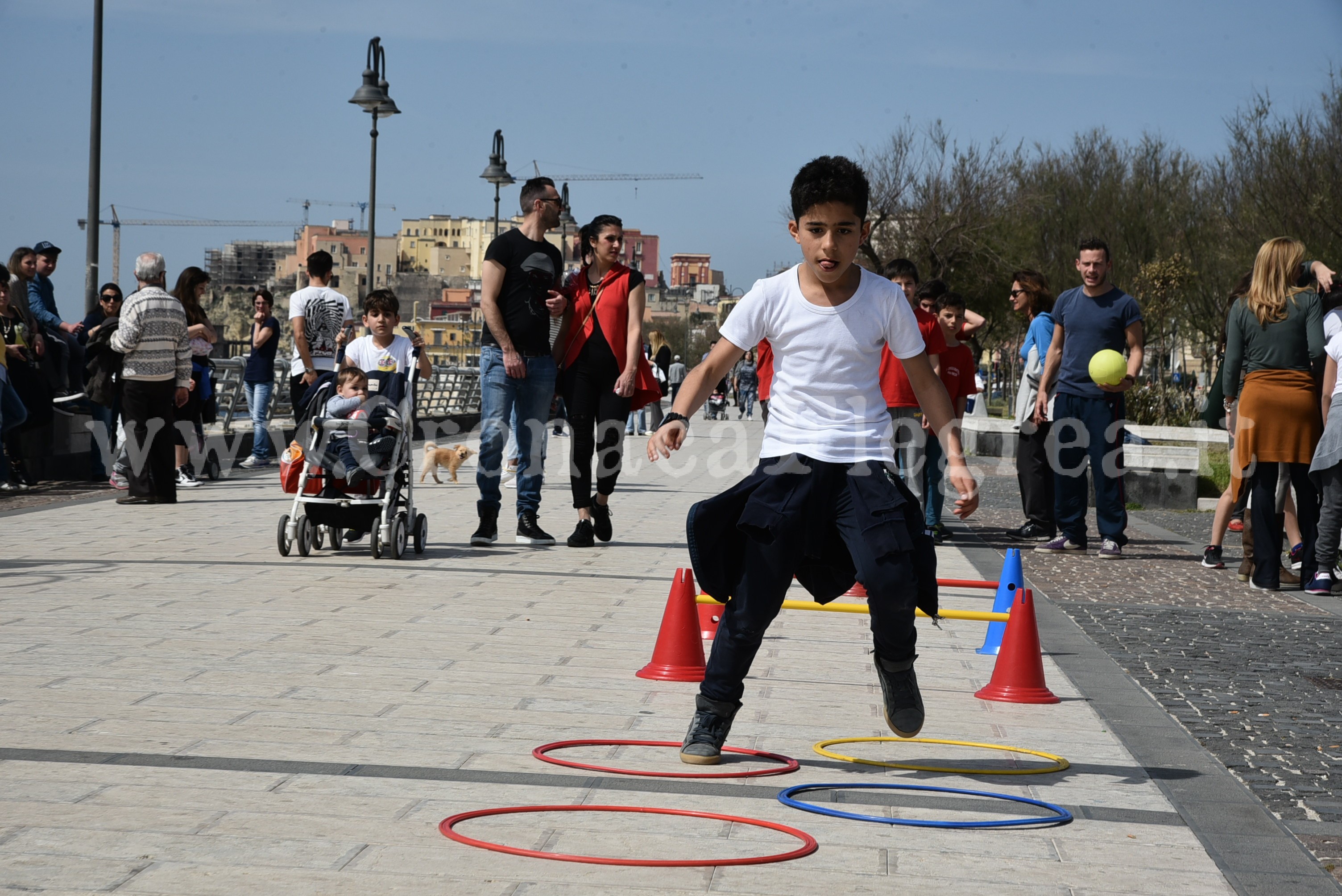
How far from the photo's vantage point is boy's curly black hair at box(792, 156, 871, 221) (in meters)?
4.42

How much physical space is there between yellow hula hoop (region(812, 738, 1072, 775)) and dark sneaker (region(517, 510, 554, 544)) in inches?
217

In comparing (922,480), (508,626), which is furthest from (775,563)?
(922,480)

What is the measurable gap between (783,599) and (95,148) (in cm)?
1402

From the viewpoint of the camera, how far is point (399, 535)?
362 inches

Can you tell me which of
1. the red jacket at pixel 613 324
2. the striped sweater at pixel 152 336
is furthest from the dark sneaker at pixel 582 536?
the striped sweater at pixel 152 336

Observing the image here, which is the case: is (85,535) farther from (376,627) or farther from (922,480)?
(922,480)

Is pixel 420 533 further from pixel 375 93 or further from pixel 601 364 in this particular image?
pixel 375 93

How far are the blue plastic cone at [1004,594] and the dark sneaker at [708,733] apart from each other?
8.15ft

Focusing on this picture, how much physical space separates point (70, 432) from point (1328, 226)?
2247 centimetres

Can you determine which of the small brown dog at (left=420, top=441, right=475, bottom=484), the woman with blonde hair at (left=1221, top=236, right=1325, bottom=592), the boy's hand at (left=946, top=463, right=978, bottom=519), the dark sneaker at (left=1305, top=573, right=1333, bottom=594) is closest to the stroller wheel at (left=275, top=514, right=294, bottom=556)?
the boy's hand at (left=946, top=463, right=978, bottom=519)

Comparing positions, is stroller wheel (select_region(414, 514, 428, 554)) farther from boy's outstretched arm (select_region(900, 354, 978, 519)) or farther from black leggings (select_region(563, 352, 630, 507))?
boy's outstretched arm (select_region(900, 354, 978, 519))

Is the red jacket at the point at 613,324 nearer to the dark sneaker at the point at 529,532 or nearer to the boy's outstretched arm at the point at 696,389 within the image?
the dark sneaker at the point at 529,532

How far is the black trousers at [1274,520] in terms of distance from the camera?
8.91 meters

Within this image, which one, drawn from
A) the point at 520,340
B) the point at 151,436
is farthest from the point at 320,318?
the point at 520,340
